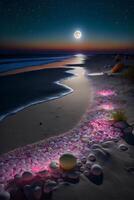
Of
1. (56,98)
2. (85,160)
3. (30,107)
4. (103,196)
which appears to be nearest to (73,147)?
(85,160)

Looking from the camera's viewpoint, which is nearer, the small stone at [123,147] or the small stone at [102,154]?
the small stone at [102,154]

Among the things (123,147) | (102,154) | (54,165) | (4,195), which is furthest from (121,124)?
(4,195)

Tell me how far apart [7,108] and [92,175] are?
674 cm

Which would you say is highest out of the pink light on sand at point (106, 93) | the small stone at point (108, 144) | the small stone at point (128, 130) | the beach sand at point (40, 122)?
the pink light on sand at point (106, 93)

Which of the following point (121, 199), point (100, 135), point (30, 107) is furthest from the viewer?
point (30, 107)

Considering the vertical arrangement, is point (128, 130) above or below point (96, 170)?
above

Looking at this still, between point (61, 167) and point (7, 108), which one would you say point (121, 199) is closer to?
point (61, 167)

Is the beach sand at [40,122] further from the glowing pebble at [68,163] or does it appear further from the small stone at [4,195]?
the small stone at [4,195]

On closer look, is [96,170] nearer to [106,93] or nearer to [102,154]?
[102,154]

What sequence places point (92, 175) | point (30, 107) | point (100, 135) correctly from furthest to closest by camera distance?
point (30, 107), point (100, 135), point (92, 175)

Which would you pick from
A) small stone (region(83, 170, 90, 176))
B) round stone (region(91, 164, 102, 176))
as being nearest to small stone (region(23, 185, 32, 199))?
small stone (region(83, 170, 90, 176))

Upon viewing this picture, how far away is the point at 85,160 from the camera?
191 inches

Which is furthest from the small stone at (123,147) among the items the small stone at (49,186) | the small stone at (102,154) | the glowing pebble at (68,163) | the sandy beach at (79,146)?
the small stone at (49,186)

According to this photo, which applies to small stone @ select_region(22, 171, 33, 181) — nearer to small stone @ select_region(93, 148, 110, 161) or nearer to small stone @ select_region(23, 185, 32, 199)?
small stone @ select_region(23, 185, 32, 199)
